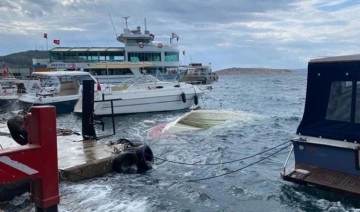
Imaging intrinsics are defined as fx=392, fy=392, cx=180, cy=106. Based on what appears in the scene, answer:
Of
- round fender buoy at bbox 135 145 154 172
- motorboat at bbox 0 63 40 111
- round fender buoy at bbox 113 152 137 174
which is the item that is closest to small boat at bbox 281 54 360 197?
round fender buoy at bbox 135 145 154 172

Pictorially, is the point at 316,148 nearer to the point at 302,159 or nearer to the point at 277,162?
the point at 302,159

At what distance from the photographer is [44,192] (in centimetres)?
442

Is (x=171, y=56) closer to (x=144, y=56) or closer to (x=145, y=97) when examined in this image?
(x=144, y=56)

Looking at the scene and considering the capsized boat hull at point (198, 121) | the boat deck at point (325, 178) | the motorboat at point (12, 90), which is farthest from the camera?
the motorboat at point (12, 90)

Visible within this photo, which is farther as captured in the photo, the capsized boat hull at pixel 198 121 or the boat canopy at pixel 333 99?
the capsized boat hull at pixel 198 121

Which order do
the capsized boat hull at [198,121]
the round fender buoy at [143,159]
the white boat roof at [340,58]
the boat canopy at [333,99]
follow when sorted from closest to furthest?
the boat canopy at [333,99]
the white boat roof at [340,58]
the round fender buoy at [143,159]
the capsized boat hull at [198,121]

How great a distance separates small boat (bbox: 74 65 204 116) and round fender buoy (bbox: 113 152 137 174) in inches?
582

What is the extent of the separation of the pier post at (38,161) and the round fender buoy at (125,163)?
640cm

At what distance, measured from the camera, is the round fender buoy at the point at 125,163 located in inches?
430

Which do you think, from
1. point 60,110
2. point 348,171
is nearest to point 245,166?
point 348,171

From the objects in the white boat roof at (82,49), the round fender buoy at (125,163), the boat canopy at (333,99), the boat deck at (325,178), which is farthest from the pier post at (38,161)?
the white boat roof at (82,49)

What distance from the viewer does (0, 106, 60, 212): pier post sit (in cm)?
412

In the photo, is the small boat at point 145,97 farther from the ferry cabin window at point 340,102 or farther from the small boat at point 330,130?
the ferry cabin window at point 340,102

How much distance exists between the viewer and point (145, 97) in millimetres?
27734
